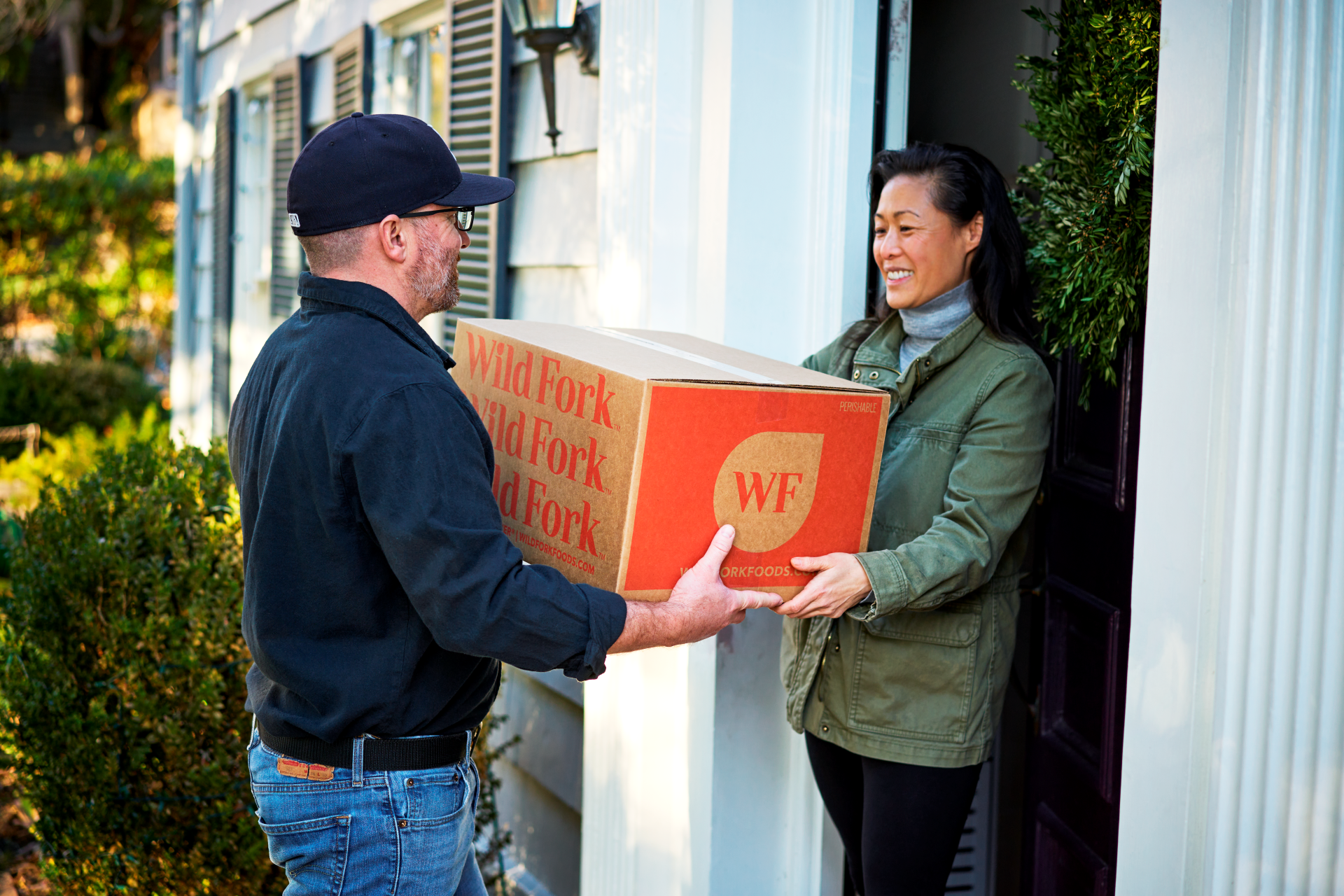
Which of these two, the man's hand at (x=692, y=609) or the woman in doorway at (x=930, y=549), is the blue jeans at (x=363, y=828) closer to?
the man's hand at (x=692, y=609)

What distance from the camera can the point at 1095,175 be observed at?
190cm

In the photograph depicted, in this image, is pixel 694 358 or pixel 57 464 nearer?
pixel 694 358

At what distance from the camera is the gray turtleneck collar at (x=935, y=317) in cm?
199

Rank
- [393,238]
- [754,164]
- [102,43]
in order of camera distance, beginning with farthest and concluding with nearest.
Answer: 1. [102,43]
2. [754,164]
3. [393,238]

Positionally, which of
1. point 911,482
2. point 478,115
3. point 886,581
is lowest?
point 886,581

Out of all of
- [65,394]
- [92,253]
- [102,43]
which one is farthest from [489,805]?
[102,43]

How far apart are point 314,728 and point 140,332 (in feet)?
37.4

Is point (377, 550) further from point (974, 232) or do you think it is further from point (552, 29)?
point (552, 29)

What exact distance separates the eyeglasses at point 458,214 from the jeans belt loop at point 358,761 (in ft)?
2.44

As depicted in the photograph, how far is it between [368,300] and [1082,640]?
5.32 feet

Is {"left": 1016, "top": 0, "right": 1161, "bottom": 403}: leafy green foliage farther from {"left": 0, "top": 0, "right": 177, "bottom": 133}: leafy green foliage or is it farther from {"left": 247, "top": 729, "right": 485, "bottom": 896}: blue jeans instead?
{"left": 0, "top": 0, "right": 177, "bottom": 133}: leafy green foliage

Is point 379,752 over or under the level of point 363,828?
→ over

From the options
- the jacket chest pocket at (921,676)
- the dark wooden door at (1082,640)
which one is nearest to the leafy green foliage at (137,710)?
the jacket chest pocket at (921,676)

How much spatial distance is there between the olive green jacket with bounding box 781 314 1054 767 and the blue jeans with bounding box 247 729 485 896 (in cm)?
70
